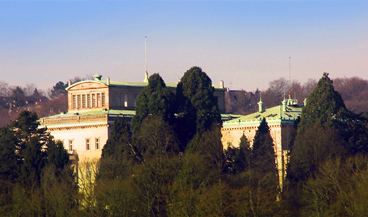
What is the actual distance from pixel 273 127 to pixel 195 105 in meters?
12.6

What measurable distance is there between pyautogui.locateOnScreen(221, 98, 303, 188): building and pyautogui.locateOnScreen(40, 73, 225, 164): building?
10.6m

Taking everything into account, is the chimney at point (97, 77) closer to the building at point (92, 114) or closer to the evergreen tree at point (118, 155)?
the building at point (92, 114)

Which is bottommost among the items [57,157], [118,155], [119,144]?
[57,157]

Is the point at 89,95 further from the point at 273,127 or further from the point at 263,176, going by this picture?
the point at 263,176

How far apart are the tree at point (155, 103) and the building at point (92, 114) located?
1431cm

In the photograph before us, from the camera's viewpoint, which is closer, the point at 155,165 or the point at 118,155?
the point at 155,165

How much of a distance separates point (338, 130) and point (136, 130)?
17.0m

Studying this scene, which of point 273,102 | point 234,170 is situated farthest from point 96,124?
point 273,102

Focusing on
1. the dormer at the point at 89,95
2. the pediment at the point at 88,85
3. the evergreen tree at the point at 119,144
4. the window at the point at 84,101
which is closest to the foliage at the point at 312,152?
the evergreen tree at the point at 119,144

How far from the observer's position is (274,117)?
11319 centimetres

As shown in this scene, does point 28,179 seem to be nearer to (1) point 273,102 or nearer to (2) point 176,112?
(2) point 176,112

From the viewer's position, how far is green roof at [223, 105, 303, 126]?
11188 centimetres

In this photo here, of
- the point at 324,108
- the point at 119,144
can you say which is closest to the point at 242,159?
the point at 324,108

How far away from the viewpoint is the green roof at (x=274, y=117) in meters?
112
